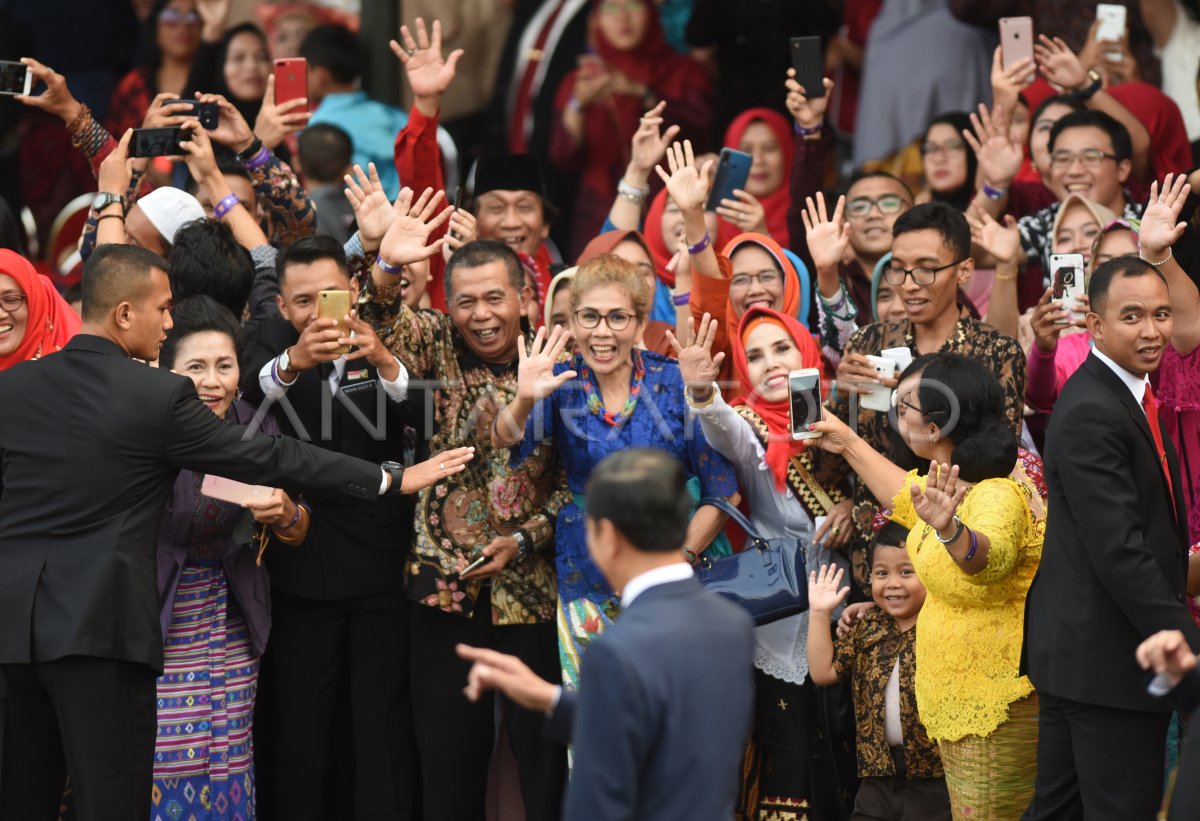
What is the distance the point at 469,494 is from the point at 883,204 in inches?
90.9

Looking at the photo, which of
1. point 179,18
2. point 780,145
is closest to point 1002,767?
point 780,145

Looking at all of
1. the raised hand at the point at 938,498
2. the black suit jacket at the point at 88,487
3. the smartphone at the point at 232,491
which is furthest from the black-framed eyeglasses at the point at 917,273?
the black suit jacket at the point at 88,487

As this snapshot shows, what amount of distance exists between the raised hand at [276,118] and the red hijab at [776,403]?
2101 millimetres

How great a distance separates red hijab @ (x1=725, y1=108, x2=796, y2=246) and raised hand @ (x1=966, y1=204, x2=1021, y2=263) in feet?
4.31

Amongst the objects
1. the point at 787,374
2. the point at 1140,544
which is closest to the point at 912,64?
the point at 787,374

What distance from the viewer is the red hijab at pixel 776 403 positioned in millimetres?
5539

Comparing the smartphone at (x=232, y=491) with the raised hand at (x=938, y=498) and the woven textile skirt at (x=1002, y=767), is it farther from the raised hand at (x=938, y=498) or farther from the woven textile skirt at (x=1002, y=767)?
the woven textile skirt at (x=1002, y=767)

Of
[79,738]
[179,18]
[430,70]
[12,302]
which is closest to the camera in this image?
[79,738]

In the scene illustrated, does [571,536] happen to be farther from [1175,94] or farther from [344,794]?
[1175,94]

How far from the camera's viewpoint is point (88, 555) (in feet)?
15.1

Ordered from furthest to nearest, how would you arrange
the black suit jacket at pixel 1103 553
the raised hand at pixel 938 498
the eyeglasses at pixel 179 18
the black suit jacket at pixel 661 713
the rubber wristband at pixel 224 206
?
the eyeglasses at pixel 179 18, the rubber wristband at pixel 224 206, the raised hand at pixel 938 498, the black suit jacket at pixel 1103 553, the black suit jacket at pixel 661 713

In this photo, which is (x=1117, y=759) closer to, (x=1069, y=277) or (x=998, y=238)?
Answer: (x=1069, y=277)

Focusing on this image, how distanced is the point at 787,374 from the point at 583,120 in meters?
3.51

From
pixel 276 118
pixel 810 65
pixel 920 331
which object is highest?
pixel 810 65
